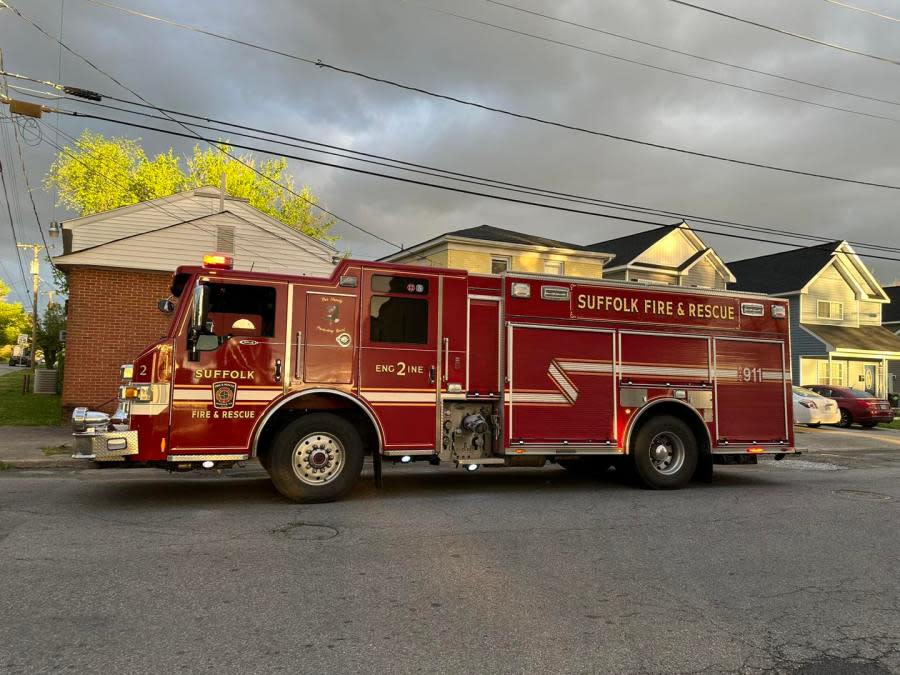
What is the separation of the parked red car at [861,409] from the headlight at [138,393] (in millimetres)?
22827

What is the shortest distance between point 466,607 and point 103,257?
542 inches

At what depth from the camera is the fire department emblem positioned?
6941 mm

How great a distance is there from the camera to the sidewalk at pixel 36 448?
988 cm

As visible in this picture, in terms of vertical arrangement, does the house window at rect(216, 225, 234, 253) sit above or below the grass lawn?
above

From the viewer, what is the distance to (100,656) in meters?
3.26

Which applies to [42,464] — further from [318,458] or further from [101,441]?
[318,458]

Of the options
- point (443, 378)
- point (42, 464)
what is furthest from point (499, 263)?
point (42, 464)

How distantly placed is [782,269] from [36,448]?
3611 cm

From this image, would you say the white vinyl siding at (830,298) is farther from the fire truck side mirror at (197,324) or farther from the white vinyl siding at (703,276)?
the fire truck side mirror at (197,324)

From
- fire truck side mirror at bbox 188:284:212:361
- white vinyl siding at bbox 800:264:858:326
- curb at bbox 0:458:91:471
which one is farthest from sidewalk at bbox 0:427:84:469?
white vinyl siding at bbox 800:264:858:326

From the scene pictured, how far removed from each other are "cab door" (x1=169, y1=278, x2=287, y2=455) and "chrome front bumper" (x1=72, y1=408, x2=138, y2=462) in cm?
42

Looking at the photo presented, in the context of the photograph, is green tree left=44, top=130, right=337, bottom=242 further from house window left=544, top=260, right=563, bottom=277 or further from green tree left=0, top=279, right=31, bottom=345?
green tree left=0, top=279, right=31, bottom=345

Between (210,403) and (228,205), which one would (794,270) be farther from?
(210,403)

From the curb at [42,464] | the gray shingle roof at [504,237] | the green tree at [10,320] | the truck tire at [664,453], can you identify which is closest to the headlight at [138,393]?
the curb at [42,464]
